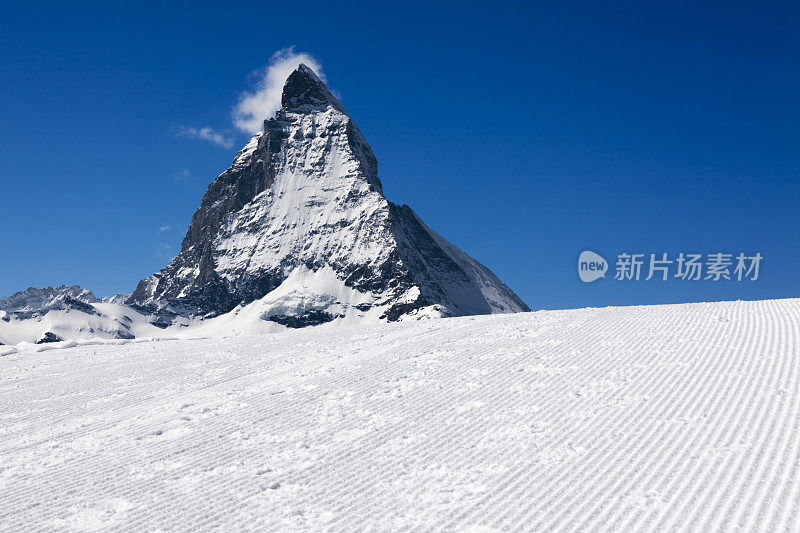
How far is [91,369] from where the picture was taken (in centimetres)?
2811

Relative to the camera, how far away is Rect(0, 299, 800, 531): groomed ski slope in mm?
10617

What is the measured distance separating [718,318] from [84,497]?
24.4 m

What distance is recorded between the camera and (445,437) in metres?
14.3

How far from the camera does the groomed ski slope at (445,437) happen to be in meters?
10.6

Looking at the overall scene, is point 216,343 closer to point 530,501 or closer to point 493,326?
point 493,326

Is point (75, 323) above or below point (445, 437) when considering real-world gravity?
above

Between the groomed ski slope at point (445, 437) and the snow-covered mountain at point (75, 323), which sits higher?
the snow-covered mountain at point (75, 323)

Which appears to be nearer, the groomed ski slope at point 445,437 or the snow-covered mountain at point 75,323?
the groomed ski slope at point 445,437

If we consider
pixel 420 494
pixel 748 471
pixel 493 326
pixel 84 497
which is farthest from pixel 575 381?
pixel 84 497

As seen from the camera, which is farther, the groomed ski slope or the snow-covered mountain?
the snow-covered mountain

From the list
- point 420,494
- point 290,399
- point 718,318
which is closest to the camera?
point 420,494

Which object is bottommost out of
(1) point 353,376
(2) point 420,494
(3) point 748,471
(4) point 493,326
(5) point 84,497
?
(5) point 84,497

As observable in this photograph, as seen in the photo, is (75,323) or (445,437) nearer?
(445,437)

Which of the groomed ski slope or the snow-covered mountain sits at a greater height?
the snow-covered mountain
